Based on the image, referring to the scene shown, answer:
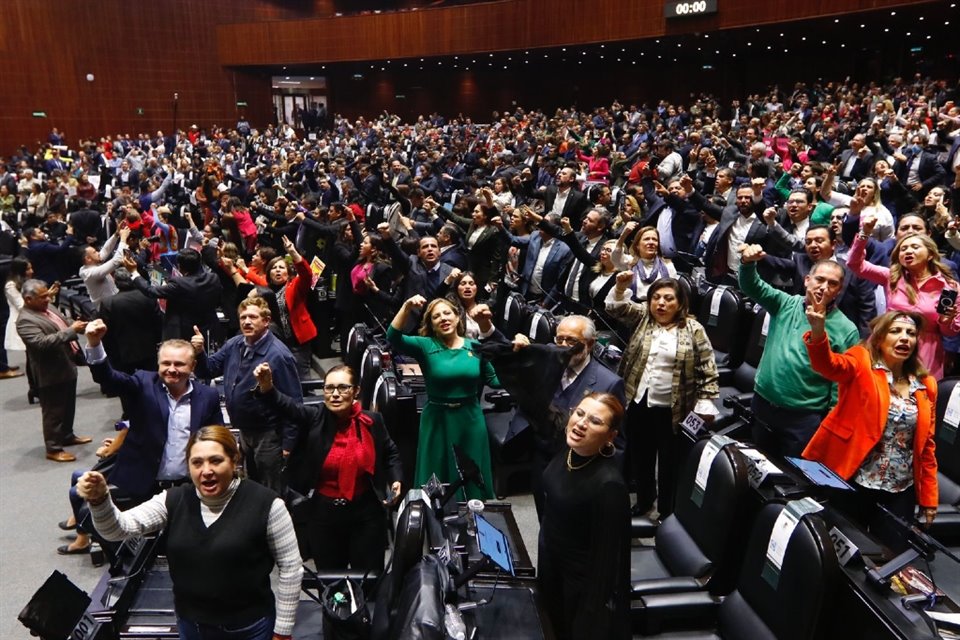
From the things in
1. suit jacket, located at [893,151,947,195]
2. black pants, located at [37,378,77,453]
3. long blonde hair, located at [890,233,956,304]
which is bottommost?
black pants, located at [37,378,77,453]

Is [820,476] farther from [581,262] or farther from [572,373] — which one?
[581,262]

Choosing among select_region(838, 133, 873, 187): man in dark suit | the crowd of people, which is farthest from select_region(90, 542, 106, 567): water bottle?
select_region(838, 133, 873, 187): man in dark suit

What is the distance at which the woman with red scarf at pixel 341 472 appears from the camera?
3.12m

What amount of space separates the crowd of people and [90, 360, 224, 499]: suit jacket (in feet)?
0.03

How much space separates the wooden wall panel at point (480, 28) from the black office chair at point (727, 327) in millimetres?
12483

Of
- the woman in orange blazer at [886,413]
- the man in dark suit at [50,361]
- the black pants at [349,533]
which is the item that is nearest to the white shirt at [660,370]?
the woman in orange blazer at [886,413]

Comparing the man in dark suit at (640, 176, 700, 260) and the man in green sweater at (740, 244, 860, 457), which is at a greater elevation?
the man in dark suit at (640, 176, 700, 260)

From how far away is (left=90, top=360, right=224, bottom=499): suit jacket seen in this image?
138 inches

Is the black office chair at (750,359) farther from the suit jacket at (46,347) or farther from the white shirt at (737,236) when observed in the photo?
the suit jacket at (46,347)

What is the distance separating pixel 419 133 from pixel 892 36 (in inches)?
471

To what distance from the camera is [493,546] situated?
2.27 meters

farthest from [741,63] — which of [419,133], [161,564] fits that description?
[161,564]

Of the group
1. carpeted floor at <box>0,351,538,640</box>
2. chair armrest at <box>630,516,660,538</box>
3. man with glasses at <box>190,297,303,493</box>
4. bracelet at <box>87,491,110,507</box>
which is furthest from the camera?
carpeted floor at <box>0,351,538,640</box>

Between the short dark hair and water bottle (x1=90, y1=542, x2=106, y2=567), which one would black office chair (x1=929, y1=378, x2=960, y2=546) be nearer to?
water bottle (x1=90, y1=542, x2=106, y2=567)
